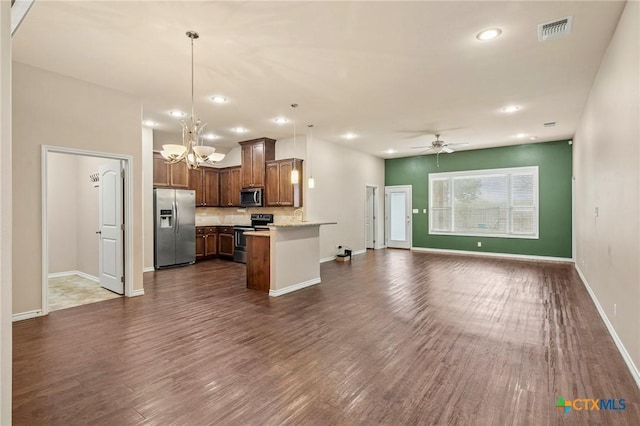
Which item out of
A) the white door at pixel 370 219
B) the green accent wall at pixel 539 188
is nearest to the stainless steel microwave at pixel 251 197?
the white door at pixel 370 219

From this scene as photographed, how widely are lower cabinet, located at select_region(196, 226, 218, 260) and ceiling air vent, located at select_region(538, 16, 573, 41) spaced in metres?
7.54

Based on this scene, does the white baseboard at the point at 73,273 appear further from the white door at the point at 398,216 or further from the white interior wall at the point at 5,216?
the white door at the point at 398,216

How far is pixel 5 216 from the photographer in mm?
1177

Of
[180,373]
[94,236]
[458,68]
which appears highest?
[458,68]

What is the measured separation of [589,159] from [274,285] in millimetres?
5231

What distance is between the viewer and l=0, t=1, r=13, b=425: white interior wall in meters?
1.16

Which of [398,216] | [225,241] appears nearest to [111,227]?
[225,241]

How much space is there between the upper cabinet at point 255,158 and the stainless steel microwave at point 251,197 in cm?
11

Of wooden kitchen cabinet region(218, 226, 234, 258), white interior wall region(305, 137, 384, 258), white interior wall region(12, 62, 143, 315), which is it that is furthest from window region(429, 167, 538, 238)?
white interior wall region(12, 62, 143, 315)

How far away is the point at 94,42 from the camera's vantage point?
3.30 metres

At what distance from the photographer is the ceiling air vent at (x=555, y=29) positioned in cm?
291

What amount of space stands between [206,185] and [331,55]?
5.80 metres

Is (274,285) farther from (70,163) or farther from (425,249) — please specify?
(425,249)

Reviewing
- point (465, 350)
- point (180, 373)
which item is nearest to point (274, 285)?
point (180, 373)
